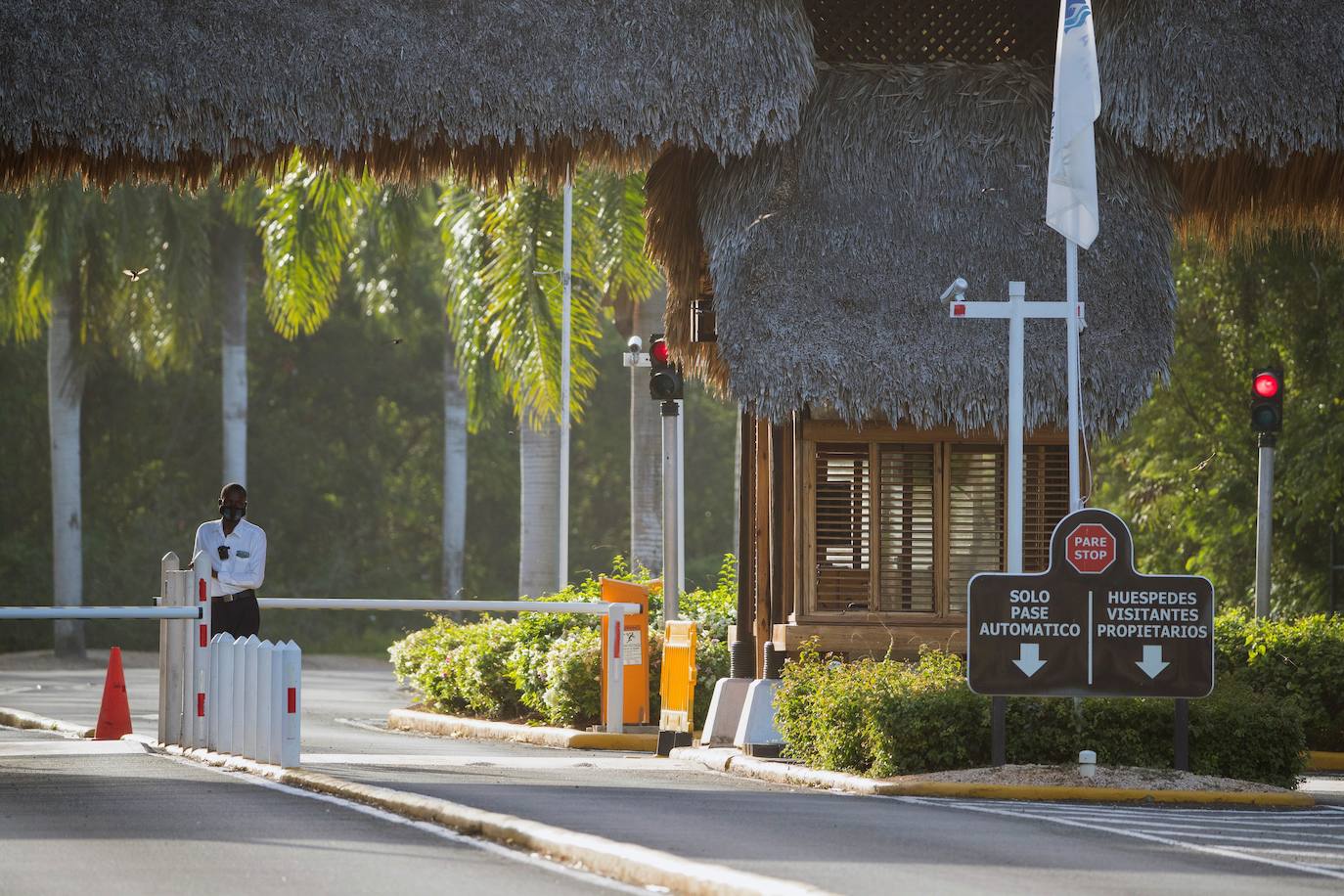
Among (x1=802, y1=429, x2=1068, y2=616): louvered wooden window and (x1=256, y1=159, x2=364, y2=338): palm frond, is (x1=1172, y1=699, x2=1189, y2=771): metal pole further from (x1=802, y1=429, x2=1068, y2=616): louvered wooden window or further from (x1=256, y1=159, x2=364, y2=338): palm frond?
(x1=256, y1=159, x2=364, y2=338): palm frond

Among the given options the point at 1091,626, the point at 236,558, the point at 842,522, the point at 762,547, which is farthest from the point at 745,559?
the point at 1091,626

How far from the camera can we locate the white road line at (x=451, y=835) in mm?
9336

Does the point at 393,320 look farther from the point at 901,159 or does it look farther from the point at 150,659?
the point at 901,159

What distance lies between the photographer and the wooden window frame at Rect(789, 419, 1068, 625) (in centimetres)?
1811

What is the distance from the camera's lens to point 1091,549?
14.0 m

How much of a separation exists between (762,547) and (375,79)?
5674mm

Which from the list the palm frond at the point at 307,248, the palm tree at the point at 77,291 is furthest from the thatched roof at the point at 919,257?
the palm tree at the point at 77,291

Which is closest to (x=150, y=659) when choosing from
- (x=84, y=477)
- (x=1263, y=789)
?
(x=84, y=477)

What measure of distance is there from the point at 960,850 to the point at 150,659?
33582 mm

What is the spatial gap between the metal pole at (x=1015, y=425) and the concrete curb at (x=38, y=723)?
907 cm

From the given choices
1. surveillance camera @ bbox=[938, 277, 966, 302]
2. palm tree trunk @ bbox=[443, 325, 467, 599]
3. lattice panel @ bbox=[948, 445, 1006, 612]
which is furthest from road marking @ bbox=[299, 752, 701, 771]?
palm tree trunk @ bbox=[443, 325, 467, 599]

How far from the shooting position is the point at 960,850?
34.0ft

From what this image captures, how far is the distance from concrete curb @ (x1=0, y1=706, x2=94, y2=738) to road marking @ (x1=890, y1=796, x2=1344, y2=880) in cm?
919

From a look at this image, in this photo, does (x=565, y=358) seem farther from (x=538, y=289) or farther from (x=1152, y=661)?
(x=1152, y=661)
